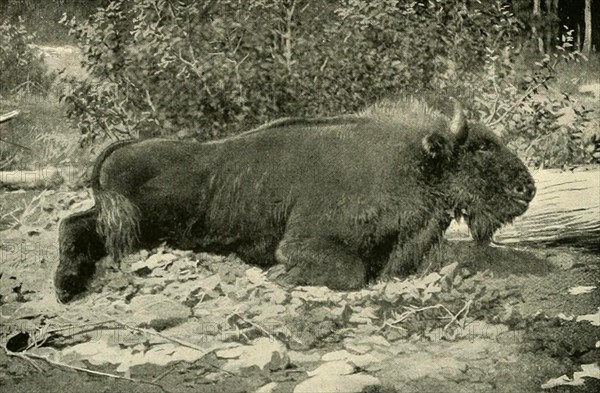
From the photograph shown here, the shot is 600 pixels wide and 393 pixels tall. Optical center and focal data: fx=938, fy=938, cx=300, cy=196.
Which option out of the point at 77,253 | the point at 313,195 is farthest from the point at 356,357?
the point at 77,253

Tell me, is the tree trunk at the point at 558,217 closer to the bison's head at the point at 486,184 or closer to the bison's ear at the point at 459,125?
the bison's head at the point at 486,184

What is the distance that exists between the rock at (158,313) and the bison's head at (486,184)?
0.93m

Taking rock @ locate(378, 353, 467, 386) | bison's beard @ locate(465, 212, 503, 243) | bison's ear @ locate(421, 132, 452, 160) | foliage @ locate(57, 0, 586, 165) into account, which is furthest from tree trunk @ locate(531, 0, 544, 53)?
rock @ locate(378, 353, 467, 386)

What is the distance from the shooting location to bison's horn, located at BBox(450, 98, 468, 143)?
296 cm

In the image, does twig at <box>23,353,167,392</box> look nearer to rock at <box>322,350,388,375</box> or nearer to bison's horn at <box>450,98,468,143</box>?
rock at <box>322,350,388,375</box>

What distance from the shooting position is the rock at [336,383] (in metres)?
2.72

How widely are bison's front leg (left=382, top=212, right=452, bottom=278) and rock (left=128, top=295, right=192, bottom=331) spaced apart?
65cm

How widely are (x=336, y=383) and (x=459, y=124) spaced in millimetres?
896

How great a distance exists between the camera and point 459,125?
9.70 feet

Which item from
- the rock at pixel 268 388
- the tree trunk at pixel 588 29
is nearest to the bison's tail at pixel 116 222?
the rock at pixel 268 388

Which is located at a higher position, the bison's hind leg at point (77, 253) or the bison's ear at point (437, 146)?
the bison's ear at point (437, 146)

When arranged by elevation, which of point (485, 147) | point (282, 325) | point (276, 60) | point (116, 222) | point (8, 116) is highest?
point (276, 60)

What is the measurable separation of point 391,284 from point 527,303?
43 centimetres

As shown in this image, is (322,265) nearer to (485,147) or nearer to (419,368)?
(419,368)
